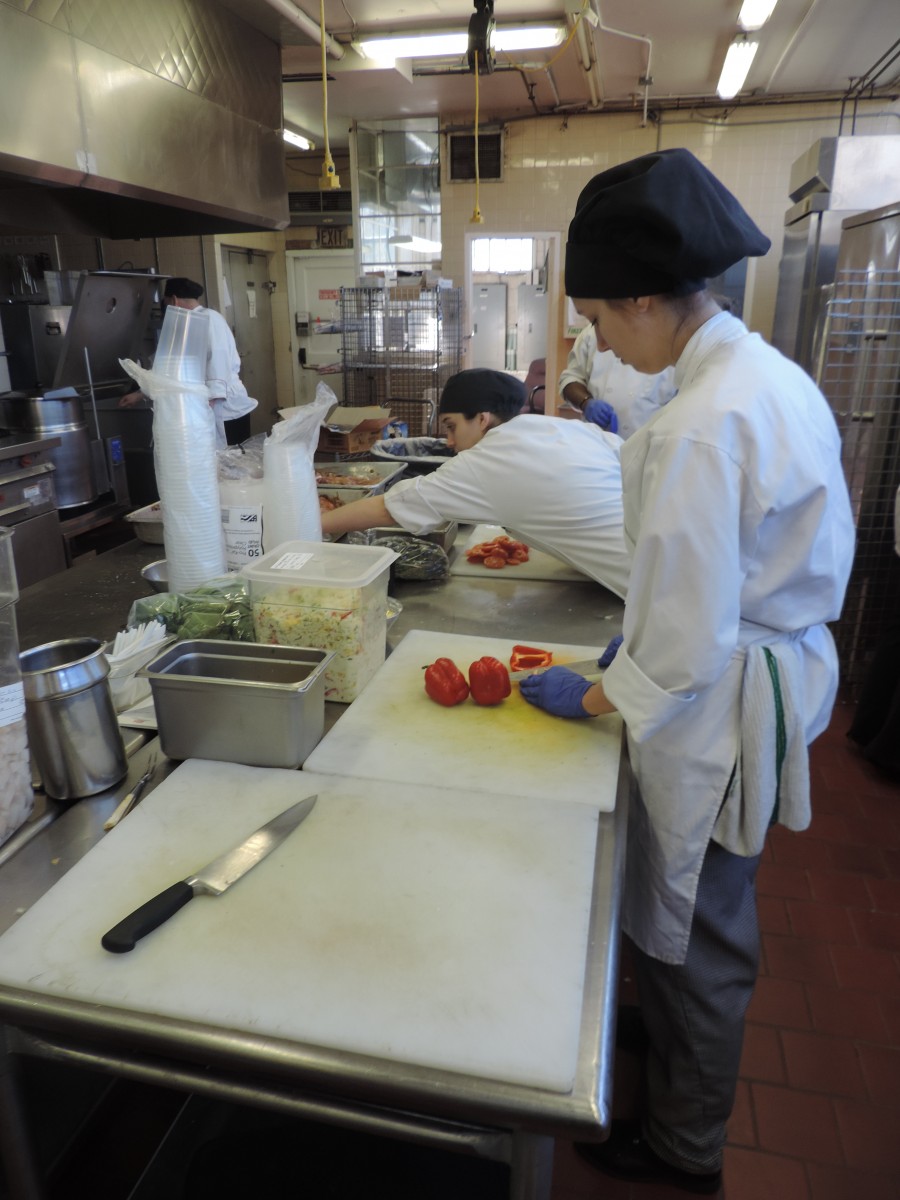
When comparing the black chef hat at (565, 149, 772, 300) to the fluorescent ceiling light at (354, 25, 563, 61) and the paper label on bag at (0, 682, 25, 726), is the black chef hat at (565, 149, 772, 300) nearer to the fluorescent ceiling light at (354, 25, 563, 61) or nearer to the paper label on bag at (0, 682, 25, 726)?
the paper label on bag at (0, 682, 25, 726)

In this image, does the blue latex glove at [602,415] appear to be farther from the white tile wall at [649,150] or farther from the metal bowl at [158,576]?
the white tile wall at [649,150]

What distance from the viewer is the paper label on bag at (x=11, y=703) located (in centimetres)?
112

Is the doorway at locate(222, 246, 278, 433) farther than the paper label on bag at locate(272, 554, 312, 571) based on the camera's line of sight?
Yes

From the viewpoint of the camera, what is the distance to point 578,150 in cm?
760

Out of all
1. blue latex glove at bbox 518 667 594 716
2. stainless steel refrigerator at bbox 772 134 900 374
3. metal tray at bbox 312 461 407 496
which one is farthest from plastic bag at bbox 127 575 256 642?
stainless steel refrigerator at bbox 772 134 900 374

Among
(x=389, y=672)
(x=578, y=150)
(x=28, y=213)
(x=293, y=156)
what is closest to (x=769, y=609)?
(x=389, y=672)

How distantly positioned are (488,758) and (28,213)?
271 cm

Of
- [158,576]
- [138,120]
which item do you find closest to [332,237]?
[138,120]

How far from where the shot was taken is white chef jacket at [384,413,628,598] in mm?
2279

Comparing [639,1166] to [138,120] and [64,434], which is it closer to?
[138,120]

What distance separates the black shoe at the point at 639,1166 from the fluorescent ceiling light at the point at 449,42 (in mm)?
4927

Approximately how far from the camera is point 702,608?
125cm

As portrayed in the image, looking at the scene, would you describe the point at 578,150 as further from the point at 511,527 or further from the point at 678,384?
the point at 678,384

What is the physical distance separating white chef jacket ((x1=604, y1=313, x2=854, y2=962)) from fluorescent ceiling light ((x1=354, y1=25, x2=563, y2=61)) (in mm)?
4113
